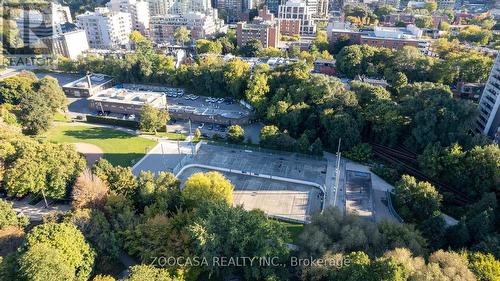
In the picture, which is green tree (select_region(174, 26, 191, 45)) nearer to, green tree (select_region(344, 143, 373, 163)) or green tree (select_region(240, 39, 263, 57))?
green tree (select_region(240, 39, 263, 57))

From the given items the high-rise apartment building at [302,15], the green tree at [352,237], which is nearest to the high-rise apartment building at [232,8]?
the high-rise apartment building at [302,15]

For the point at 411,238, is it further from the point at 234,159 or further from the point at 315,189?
the point at 234,159

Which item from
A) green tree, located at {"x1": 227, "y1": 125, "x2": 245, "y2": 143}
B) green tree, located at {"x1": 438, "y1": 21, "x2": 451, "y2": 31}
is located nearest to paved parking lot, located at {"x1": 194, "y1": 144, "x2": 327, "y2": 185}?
green tree, located at {"x1": 227, "y1": 125, "x2": 245, "y2": 143}

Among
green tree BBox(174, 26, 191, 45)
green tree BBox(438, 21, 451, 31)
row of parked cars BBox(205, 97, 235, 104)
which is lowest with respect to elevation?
row of parked cars BBox(205, 97, 235, 104)

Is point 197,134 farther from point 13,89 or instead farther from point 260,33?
point 260,33

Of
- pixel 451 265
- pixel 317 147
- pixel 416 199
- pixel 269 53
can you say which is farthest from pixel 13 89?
pixel 451 265

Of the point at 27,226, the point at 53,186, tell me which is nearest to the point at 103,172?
the point at 53,186
